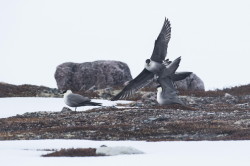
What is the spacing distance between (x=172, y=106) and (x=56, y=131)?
11188 mm

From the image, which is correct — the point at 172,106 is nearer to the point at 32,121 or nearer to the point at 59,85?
the point at 32,121

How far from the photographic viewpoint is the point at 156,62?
32.8 m

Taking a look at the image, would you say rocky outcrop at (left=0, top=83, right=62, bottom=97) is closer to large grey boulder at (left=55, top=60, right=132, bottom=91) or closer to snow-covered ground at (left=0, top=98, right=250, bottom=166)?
large grey boulder at (left=55, top=60, right=132, bottom=91)

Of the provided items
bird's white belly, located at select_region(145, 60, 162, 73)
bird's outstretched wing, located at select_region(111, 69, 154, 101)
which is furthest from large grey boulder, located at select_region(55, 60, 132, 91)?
bird's white belly, located at select_region(145, 60, 162, 73)

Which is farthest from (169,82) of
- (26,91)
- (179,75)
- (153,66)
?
(26,91)

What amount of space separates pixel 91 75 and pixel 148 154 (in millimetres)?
49623

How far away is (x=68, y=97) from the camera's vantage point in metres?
35.6

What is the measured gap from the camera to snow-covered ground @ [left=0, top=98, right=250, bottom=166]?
15281 millimetres

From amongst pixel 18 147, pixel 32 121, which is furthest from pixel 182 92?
pixel 18 147

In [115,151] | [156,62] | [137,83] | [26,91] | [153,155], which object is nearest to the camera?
[153,155]

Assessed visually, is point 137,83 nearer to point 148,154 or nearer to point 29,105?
point 29,105

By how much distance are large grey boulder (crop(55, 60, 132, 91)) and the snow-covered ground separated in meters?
43.4

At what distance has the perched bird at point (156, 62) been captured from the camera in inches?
1262

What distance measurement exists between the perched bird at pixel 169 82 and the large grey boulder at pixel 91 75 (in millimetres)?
29874
